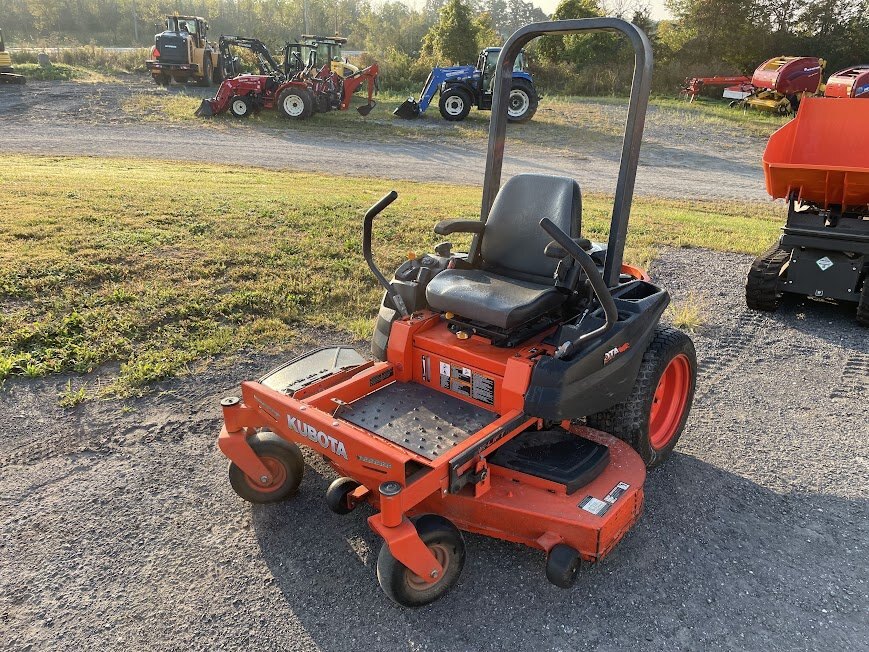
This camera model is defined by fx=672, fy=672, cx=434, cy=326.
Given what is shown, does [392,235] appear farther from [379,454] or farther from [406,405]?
[379,454]

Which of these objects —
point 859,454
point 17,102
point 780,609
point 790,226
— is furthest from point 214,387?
point 17,102

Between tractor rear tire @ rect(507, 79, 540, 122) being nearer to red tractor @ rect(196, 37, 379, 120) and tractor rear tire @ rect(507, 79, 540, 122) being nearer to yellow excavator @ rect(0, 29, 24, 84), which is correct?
red tractor @ rect(196, 37, 379, 120)

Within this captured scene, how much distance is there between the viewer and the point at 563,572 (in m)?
2.77

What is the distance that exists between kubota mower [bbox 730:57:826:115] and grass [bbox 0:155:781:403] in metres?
14.4

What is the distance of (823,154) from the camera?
6.02 metres

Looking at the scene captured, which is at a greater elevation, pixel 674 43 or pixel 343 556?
pixel 674 43

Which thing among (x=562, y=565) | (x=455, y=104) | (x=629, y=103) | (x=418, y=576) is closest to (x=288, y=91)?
(x=455, y=104)

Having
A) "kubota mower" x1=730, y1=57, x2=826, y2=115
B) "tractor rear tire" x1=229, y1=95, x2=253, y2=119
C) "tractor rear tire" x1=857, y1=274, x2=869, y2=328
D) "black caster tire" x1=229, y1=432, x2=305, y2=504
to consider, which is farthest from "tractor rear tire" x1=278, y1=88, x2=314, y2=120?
"black caster tire" x1=229, y1=432, x2=305, y2=504

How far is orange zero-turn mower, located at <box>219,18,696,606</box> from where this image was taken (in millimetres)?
2859

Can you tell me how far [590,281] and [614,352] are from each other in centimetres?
54

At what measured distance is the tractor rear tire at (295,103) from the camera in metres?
18.8

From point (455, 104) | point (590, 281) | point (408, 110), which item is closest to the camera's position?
point (590, 281)

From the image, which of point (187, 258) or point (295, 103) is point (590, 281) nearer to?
point (187, 258)

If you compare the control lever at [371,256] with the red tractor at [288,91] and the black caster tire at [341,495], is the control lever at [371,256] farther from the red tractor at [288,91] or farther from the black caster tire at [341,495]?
the red tractor at [288,91]
